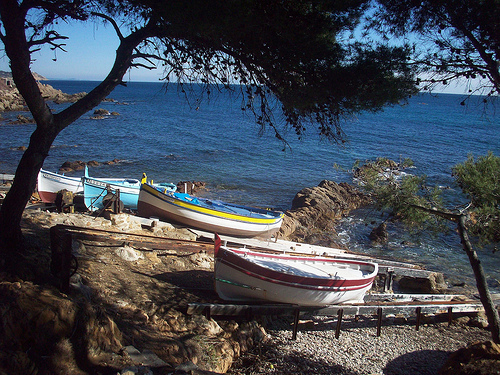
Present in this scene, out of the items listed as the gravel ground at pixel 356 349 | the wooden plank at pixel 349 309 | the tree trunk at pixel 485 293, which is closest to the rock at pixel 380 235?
the wooden plank at pixel 349 309

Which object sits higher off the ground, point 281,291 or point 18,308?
point 18,308

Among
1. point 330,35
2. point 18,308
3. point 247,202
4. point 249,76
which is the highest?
point 330,35

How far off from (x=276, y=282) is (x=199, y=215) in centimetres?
737

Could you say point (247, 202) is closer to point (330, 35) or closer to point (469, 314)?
point (469, 314)

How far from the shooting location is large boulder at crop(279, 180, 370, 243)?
60.2 feet

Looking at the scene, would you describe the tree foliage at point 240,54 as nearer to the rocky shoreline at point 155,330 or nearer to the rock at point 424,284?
the rocky shoreline at point 155,330

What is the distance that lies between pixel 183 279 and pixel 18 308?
5.10 meters

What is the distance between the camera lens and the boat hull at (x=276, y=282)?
7.91m

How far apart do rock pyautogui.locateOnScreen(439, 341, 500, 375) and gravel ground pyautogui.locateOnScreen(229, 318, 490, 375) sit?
2.10ft

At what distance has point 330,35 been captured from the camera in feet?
20.2

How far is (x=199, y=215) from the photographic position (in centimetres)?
1473

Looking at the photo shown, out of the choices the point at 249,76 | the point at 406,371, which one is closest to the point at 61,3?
the point at 249,76

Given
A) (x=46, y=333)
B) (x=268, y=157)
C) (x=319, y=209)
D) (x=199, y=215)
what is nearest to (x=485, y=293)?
(x=46, y=333)

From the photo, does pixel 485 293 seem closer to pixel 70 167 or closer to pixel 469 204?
pixel 469 204
